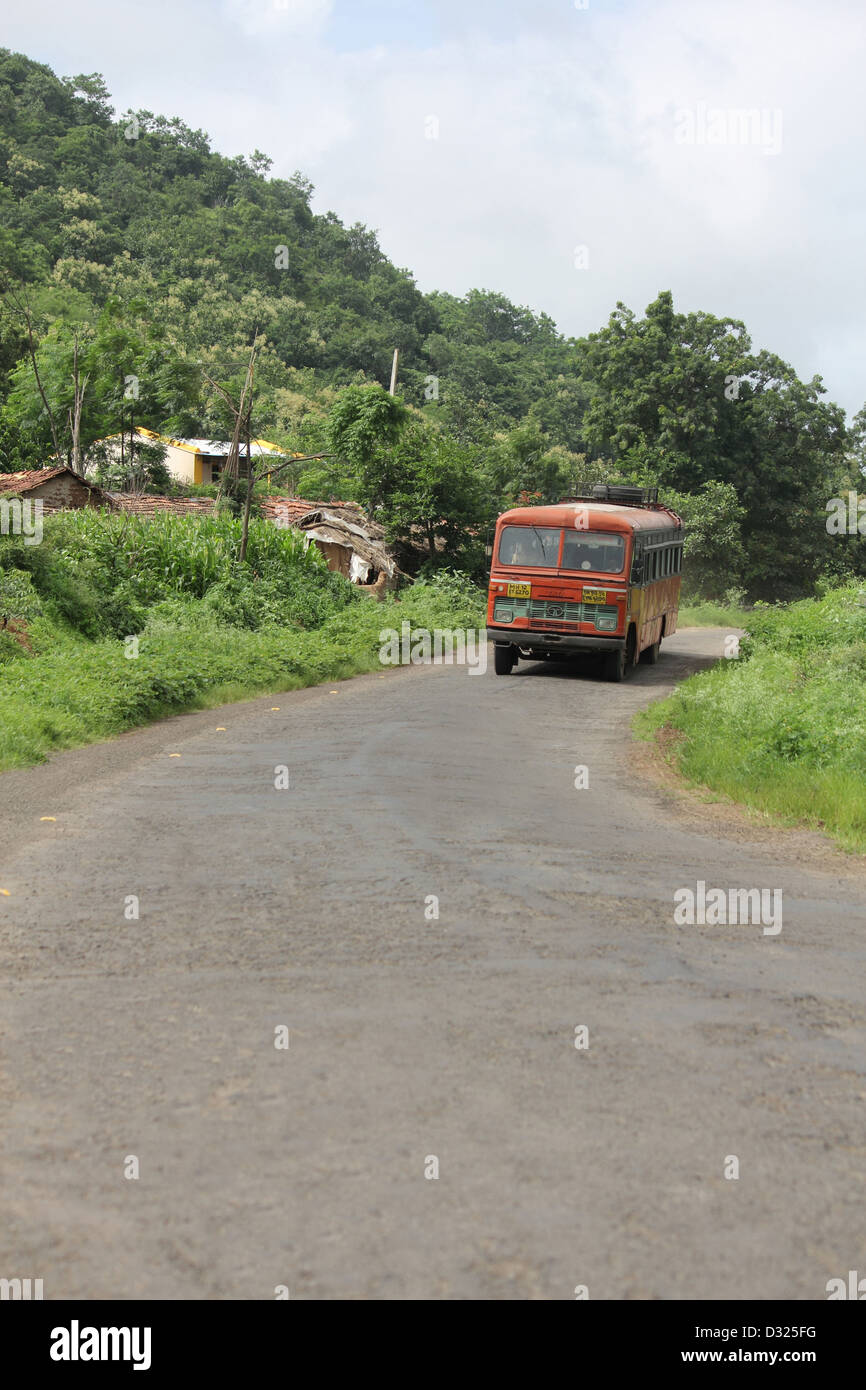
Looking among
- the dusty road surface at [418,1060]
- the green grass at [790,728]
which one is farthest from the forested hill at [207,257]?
the dusty road surface at [418,1060]

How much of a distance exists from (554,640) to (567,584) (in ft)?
3.22

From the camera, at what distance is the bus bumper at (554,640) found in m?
22.2

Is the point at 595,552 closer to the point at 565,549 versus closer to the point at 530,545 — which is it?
the point at 565,549

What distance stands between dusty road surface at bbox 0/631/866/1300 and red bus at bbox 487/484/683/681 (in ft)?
39.8

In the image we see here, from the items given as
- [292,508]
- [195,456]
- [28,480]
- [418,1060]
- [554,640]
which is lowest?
[418,1060]

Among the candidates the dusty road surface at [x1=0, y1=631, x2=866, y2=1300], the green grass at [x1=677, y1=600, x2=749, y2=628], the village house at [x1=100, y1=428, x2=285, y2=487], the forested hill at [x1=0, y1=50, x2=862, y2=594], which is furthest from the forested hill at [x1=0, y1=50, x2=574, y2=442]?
the dusty road surface at [x1=0, y1=631, x2=866, y2=1300]

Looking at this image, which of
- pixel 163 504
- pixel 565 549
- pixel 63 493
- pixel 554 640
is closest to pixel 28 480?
pixel 63 493

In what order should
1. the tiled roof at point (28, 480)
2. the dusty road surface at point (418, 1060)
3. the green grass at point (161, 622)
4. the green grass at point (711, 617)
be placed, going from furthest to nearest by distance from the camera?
the green grass at point (711, 617) → the tiled roof at point (28, 480) → the green grass at point (161, 622) → the dusty road surface at point (418, 1060)

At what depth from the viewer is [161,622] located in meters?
22.3

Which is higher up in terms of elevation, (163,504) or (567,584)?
(163,504)

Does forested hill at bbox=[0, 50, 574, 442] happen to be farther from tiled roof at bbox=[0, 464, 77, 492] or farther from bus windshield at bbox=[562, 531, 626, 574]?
bus windshield at bbox=[562, 531, 626, 574]

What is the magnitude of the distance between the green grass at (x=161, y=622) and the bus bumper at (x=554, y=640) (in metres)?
2.76

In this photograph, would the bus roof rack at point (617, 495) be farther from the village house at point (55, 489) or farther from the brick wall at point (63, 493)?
the brick wall at point (63, 493)

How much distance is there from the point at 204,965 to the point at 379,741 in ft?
27.7
